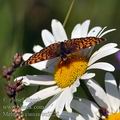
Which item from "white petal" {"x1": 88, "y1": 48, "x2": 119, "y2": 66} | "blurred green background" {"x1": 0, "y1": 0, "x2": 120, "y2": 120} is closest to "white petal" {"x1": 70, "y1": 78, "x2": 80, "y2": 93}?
"white petal" {"x1": 88, "y1": 48, "x2": 119, "y2": 66}

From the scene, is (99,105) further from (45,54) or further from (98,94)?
(45,54)

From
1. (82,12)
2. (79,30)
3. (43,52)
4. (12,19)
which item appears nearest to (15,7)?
(12,19)

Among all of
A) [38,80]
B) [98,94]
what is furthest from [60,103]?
[38,80]

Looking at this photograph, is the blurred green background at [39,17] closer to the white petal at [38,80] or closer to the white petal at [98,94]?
the white petal at [38,80]

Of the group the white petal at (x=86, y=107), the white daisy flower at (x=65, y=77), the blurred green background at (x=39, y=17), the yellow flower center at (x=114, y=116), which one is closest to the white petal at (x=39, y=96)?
the white daisy flower at (x=65, y=77)

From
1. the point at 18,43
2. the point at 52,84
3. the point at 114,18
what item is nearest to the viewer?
the point at 52,84

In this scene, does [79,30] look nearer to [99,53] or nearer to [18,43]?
[99,53]
